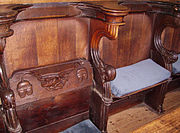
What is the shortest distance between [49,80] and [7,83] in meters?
0.30

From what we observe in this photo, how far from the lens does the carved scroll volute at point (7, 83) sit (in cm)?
96

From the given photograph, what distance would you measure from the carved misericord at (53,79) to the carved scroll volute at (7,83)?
0.24 meters

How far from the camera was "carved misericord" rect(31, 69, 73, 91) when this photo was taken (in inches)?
56.5

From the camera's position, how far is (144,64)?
210 centimetres

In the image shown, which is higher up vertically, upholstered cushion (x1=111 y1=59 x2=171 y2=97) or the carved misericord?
the carved misericord

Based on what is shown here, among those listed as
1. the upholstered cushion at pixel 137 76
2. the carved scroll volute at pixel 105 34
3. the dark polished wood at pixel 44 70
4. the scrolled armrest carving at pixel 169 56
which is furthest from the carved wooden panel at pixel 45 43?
the scrolled armrest carving at pixel 169 56

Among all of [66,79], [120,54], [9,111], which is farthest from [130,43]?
[9,111]

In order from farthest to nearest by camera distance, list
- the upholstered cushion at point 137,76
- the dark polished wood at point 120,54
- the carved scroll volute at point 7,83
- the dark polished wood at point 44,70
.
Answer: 1. the upholstered cushion at point 137,76
2. the dark polished wood at point 120,54
3. the dark polished wood at point 44,70
4. the carved scroll volute at point 7,83

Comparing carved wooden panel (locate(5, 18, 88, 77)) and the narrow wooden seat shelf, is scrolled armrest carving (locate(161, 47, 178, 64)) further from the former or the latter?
carved wooden panel (locate(5, 18, 88, 77))

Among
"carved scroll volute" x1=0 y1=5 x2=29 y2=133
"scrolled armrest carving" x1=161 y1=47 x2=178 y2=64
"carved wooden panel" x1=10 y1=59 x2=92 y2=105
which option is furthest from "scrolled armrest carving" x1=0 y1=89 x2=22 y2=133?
"scrolled armrest carving" x1=161 y1=47 x2=178 y2=64


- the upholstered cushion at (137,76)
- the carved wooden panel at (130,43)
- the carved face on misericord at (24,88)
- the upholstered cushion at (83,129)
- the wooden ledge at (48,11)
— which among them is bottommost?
the upholstered cushion at (83,129)

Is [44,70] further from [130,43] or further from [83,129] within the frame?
[130,43]

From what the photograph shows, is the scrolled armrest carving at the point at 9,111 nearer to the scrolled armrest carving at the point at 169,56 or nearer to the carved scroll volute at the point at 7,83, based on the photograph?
the carved scroll volute at the point at 7,83

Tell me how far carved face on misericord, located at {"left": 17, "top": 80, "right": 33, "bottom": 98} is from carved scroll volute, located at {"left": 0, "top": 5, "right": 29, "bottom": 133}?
0.09 metres
